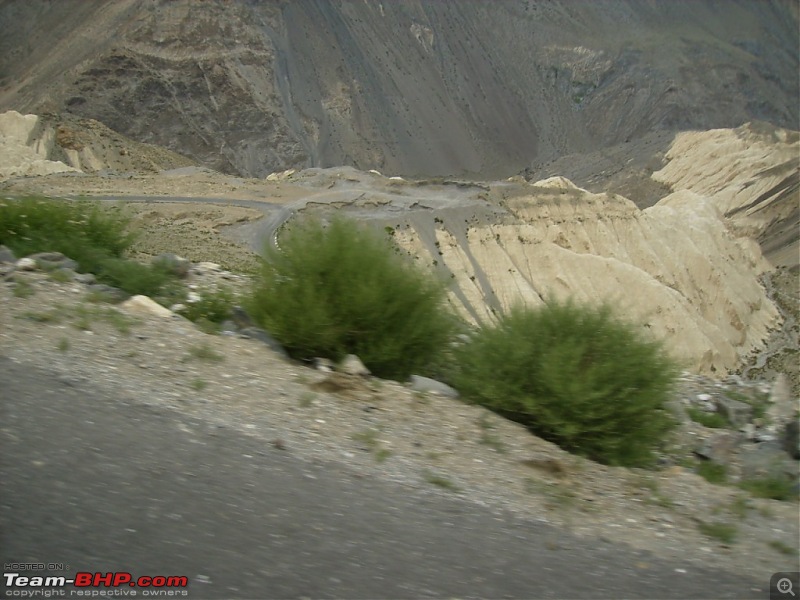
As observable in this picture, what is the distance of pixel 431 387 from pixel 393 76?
3254 inches

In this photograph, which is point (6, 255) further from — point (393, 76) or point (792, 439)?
point (393, 76)

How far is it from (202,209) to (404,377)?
27078 mm

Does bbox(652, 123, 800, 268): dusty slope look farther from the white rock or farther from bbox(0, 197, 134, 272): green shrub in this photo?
the white rock

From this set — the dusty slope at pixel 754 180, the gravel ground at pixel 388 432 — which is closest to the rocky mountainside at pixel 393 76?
the dusty slope at pixel 754 180

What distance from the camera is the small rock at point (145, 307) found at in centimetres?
728

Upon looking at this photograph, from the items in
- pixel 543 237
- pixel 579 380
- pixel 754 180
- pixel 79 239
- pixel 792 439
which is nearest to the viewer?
pixel 579 380

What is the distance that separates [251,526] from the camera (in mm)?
4094

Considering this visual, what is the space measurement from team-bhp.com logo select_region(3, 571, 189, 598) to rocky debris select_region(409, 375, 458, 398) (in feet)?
11.6

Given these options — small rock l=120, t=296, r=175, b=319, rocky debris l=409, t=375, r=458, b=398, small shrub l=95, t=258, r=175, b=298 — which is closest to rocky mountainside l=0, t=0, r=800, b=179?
small shrub l=95, t=258, r=175, b=298

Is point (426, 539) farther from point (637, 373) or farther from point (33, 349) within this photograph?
point (33, 349)

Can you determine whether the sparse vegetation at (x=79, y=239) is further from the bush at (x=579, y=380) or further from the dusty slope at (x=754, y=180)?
the dusty slope at (x=754, y=180)

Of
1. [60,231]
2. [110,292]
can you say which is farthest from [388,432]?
[60,231]

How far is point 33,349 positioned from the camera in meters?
5.96

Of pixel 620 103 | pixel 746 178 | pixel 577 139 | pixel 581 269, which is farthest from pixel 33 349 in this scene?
pixel 620 103
